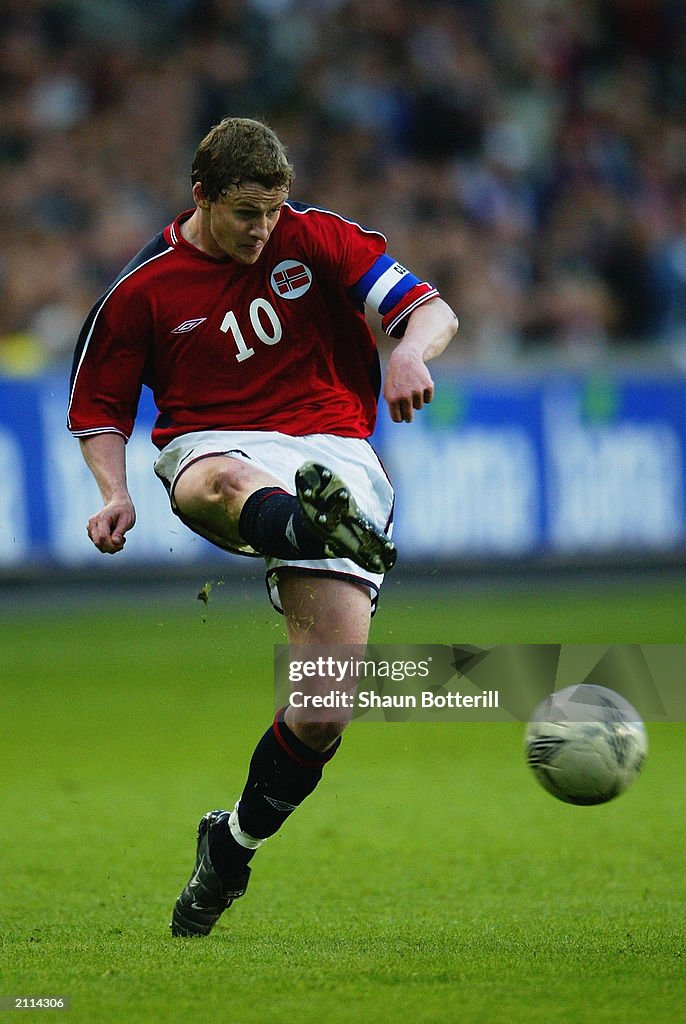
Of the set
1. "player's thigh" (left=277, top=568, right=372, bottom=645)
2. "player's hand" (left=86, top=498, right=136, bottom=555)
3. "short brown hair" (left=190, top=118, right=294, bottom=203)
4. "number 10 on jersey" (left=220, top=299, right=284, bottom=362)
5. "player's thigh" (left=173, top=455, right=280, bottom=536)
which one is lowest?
"player's thigh" (left=277, top=568, right=372, bottom=645)

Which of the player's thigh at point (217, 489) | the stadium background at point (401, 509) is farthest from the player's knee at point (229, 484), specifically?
the stadium background at point (401, 509)

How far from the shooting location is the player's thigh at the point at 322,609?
4.23m

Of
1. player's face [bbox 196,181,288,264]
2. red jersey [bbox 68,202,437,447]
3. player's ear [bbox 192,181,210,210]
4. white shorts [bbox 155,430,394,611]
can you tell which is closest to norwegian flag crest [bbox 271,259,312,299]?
red jersey [bbox 68,202,437,447]

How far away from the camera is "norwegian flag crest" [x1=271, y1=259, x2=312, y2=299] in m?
4.49

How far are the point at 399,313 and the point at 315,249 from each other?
1.04 ft

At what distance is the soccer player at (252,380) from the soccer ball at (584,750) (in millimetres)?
603

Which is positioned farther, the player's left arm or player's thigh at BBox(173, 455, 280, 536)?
player's thigh at BBox(173, 455, 280, 536)

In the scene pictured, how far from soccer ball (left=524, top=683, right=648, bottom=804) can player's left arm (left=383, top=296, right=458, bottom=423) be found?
3.39 ft

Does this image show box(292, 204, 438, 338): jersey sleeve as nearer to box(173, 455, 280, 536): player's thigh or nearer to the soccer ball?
box(173, 455, 280, 536): player's thigh

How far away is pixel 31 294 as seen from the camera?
11.8 meters

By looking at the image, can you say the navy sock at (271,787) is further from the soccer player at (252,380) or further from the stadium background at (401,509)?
the stadium background at (401,509)

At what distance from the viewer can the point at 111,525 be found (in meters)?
4.34

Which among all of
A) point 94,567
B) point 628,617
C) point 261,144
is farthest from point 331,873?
point 94,567

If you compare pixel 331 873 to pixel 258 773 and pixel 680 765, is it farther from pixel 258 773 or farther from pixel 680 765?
pixel 680 765
